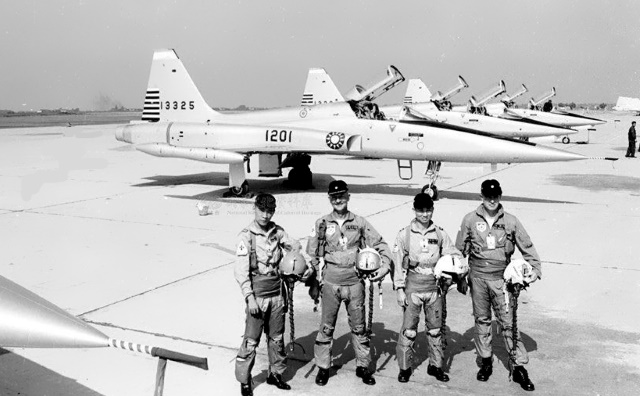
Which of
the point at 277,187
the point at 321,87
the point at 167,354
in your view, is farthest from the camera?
the point at 321,87

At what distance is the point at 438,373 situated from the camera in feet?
16.4

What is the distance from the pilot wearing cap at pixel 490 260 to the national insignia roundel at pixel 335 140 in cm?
964

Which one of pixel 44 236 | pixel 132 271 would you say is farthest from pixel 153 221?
pixel 132 271

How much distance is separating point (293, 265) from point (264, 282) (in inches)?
11.9

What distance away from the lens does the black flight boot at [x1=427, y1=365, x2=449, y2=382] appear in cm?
496

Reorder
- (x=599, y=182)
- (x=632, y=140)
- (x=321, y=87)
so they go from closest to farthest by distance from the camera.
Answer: (x=599, y=182) → (x=632, y=140) → (x=321, y=87)

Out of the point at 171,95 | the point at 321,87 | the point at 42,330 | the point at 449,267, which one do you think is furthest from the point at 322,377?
the point at 321,87

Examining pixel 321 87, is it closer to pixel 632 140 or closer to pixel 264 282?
pixel 632 140

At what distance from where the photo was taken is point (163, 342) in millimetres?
5691

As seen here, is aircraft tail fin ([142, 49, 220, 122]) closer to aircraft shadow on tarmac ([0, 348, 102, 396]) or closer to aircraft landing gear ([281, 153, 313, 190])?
aircraft landing gear ([281, 153, 313, 190])

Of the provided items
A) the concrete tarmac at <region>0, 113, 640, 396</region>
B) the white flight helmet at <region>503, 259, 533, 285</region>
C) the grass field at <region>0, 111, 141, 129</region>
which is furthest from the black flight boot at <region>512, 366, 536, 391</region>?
the grass field at <region>0, 111, 141, 129</region>

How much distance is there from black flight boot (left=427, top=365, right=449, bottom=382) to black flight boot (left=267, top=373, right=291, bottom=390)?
4.00ft

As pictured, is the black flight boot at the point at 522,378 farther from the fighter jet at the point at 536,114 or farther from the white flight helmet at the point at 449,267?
the fighter jet at the point at 536,114

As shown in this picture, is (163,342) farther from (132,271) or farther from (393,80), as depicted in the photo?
(393,80)
